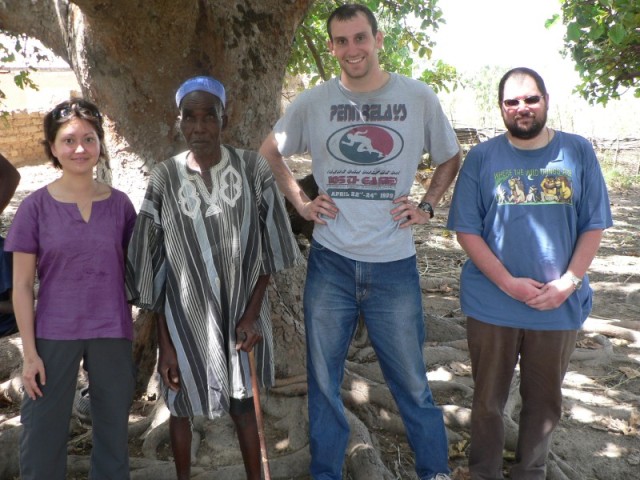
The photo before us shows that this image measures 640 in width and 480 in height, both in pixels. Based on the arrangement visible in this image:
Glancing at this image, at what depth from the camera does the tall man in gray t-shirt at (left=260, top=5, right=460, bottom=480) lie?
9.62 ft

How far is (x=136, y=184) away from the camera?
12.6ft

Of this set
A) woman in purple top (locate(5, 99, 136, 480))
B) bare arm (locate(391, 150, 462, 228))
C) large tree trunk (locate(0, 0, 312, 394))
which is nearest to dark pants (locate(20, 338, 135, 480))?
woman in purple top (locate(5, 99, 136, 480))

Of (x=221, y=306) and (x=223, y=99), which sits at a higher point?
(x=223, y=99)

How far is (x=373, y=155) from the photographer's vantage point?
296cm

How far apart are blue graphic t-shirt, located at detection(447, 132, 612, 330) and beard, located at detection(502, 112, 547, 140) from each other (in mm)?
81

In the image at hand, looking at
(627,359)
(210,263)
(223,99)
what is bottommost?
(627,359)

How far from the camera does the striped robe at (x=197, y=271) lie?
270 centimetres

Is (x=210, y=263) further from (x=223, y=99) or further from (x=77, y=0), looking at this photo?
(x=77, y=0)

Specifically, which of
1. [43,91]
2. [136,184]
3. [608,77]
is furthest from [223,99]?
[43,91]

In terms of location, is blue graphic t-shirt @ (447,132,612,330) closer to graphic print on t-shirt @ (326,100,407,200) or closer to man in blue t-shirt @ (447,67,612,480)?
man in blue t-shirt @ (447,67,612,480)

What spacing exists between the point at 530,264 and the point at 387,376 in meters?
0.86

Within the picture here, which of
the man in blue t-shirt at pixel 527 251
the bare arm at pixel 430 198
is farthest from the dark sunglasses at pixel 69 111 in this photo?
the man in blue t-shirt at pixel 527 251

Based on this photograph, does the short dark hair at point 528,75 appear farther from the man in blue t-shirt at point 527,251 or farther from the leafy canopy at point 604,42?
the leafy canopy at point 604,42

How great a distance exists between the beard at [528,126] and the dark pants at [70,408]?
1964 millimetres
